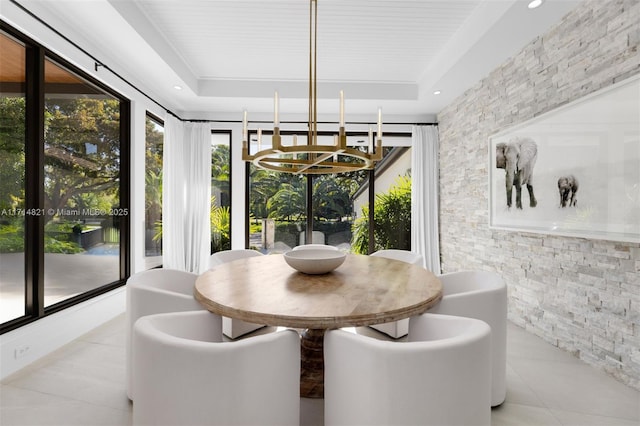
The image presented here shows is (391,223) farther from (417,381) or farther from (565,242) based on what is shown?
(417,381)

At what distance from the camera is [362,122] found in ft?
15.0

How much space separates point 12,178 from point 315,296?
2229 millimetres

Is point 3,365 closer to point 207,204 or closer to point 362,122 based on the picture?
point 207,204

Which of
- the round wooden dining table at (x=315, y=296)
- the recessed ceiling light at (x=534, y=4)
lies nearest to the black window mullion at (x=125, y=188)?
the round wooden dining table at (x=315, y=296)

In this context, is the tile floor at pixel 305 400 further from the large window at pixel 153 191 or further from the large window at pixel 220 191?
the large window at pixel 220 191

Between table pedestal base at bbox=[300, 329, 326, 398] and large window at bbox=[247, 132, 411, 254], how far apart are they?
2.63 meters

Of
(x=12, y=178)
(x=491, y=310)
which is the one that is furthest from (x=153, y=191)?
(x=491, y=310)

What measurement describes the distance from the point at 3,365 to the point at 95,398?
0.74m

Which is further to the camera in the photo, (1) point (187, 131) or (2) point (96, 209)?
(1) point (187, 131)

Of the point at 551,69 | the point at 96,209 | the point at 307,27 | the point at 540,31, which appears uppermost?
the point at 307,27

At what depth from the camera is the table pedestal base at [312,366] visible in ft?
5.89

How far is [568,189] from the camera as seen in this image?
2275mm

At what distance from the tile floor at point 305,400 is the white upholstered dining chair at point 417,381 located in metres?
0.69

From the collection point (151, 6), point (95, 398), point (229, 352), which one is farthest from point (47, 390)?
point (151, 6)
